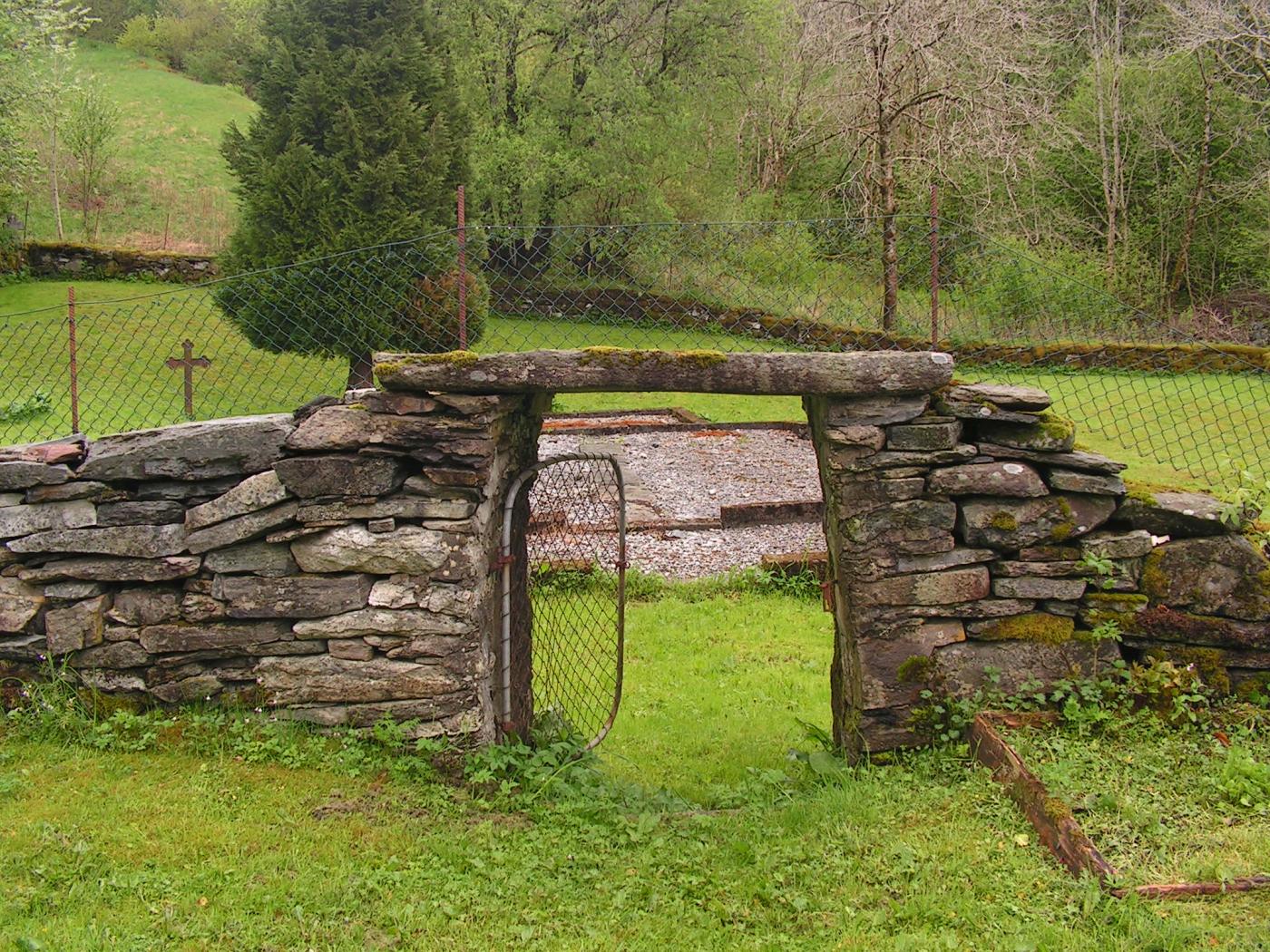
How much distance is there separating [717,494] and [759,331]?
5.26 metres

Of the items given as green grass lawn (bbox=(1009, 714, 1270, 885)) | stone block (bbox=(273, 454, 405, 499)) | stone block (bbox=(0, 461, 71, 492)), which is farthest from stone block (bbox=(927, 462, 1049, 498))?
stone block (bbox=(0, 461, 71, 492))

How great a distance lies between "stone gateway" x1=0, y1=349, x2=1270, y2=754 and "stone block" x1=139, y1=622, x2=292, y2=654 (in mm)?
10

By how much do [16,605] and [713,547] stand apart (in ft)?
25.9

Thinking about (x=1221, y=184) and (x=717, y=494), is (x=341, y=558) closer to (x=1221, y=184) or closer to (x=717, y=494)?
(x=717, y=494)

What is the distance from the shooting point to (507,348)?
37.9 ft

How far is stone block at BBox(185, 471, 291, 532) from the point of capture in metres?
5.34

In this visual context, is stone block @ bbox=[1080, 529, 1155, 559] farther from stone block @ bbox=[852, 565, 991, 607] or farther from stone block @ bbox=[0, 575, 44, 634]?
stone block @ bbox=[0, 575, 44, 634]

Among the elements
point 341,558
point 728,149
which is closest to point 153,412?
point 341,558

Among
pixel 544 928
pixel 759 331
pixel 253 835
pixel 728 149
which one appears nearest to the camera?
pixel 544 928

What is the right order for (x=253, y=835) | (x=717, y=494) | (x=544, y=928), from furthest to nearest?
(x=717, y=494) → (x=253, y=835) → (x=544, y=928)

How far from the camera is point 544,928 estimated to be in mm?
4090

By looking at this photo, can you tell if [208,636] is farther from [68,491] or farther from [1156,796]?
[1156,796]

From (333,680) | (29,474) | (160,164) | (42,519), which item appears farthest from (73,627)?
(160,164)

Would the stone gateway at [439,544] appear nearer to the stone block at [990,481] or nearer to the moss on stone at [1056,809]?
the stone block at [990,481]
